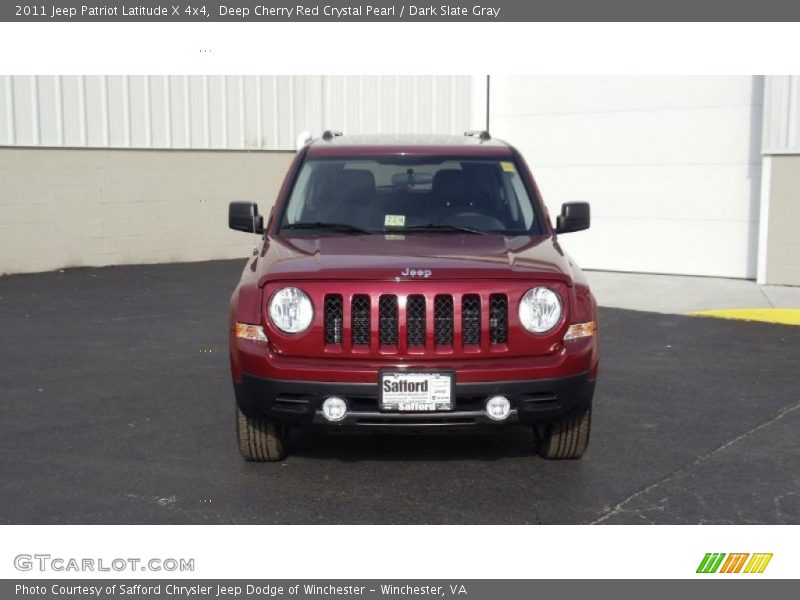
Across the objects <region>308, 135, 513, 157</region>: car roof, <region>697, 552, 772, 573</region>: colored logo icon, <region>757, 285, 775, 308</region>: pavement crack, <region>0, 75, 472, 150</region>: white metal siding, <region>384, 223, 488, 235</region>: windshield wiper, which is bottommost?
<region>757, 285, 775, 308</region>: pavement crack

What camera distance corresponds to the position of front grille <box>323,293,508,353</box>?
504 centimetres

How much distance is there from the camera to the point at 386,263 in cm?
523

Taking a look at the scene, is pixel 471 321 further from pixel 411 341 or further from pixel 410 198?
pixel 410 198

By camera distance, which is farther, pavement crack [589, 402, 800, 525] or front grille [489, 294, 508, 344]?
front grille [489, 294, 508, 344]

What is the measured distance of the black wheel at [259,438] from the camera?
551cm

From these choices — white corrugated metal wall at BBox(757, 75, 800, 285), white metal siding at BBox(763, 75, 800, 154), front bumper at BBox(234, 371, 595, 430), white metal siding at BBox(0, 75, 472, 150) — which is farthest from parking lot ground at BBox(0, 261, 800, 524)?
white metal siding at BBox(0, 75, 472, 150)

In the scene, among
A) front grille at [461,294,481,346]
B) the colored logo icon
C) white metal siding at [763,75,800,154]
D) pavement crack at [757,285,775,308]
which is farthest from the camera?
white metal siding at [763,75,800,154]

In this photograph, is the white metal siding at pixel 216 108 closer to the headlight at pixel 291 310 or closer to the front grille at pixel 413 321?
the headlight at pixel 291 310

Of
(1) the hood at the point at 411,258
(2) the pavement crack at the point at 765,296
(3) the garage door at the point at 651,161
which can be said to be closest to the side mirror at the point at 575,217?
(1) the hood at the point at 411,258

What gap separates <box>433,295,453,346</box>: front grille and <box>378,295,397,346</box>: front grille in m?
0.21

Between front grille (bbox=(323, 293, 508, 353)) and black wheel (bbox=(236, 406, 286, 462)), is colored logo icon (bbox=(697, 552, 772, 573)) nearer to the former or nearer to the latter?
front grille (bbox=(323, 293, 508, 353))

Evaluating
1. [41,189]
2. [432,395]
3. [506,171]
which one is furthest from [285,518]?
[41,189]

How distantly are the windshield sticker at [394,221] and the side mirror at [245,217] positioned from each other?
2.82 feet

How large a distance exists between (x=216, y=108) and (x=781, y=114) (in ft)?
29.9
